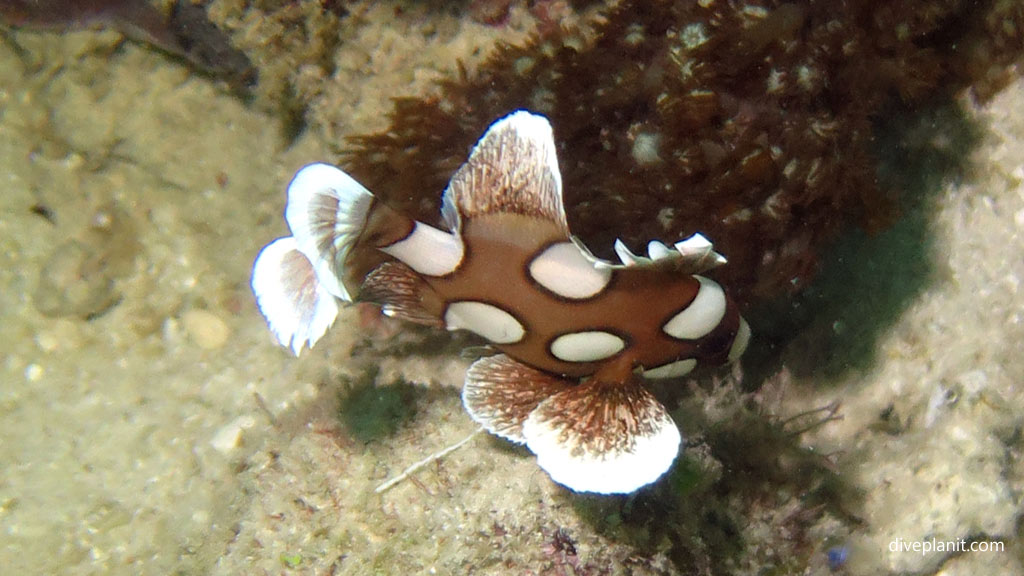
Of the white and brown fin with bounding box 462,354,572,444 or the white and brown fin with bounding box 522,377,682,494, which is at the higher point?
the white and brown fin with bounding box 522,377,682,494

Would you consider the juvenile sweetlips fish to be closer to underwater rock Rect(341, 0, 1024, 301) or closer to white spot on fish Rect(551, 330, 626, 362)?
white spot on fish Rect(551, 330, 626, 362)

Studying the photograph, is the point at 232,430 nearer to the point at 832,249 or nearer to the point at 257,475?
the point at 257,475

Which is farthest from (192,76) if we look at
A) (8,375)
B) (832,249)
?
(832,249)

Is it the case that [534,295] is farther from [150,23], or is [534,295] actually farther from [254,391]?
[150,23]

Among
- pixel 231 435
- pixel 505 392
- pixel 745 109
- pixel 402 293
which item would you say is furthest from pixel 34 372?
pixel 745 109

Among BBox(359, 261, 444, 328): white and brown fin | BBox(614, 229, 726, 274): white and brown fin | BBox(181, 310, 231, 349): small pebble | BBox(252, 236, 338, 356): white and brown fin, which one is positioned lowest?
BBox(181, 310, 231, 349): small pebble

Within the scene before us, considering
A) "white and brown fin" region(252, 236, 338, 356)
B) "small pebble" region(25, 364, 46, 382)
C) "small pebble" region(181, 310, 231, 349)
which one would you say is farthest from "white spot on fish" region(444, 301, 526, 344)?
"small pebble" region(25, 364, 46, 382)

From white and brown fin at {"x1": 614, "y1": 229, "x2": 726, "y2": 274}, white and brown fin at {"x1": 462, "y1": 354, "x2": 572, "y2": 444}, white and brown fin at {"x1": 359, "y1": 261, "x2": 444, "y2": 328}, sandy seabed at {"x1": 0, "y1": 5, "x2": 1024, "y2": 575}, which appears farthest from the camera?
sandy seabed at {"x1": 0, "y1": 5, "x2": 1024, "y2": 575}
